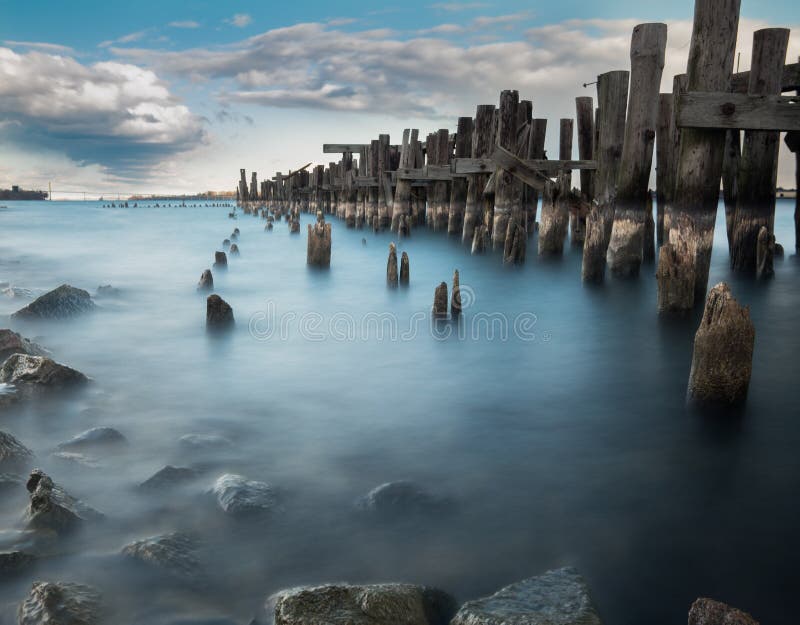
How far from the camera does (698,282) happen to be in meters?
8.95

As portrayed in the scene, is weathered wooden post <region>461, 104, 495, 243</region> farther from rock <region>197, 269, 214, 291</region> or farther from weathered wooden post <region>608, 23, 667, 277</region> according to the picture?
rock <region>197, 269, 214, 291</region>

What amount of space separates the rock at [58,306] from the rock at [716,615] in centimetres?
867

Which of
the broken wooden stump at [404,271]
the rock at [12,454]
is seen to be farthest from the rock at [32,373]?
the broken wooden stump at [404,271]

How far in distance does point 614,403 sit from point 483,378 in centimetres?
129

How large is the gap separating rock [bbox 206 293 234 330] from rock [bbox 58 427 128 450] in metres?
4.14

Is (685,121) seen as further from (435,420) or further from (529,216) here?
(529,216)

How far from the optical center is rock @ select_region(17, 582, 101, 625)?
263 centimetres

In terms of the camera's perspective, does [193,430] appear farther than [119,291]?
No

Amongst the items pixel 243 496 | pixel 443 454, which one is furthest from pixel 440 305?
pixel 243 496

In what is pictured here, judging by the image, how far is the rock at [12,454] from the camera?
161 inches

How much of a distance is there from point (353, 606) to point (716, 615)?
1.28m

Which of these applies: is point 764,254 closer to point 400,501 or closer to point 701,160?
point 701,160

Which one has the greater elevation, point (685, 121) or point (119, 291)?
point (685, 121)

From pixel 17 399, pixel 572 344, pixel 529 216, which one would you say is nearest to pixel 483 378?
pixel 572 344
